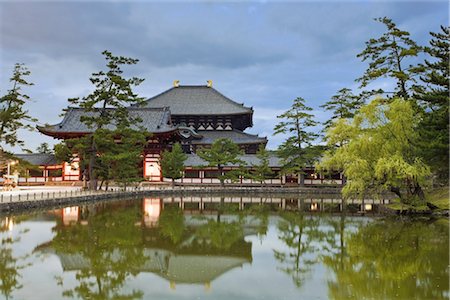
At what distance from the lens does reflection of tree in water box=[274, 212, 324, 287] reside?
1285cm

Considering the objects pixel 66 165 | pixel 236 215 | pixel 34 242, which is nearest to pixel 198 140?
pixel 66 165

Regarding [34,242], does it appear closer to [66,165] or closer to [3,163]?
[3,163]

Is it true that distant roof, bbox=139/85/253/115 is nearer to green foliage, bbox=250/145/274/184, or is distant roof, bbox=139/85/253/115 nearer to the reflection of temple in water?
green foliage, bbox=250/145/274/184

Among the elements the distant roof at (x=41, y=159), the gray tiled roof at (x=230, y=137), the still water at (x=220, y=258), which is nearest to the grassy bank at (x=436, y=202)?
the still water at (x=220, y=258)

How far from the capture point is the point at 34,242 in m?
16.2

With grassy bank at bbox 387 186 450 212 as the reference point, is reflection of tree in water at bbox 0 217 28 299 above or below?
below

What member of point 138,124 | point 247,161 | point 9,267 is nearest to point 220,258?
point 9,267

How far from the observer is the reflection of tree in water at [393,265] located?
10445 mm

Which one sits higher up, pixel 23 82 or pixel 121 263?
pixel 23 82

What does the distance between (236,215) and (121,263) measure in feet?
44.3

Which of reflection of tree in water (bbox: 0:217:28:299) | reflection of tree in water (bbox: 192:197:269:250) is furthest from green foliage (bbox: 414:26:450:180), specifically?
reflection of tree in water (bbox: 0:217:28:299)

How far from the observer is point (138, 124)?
52.4 metres

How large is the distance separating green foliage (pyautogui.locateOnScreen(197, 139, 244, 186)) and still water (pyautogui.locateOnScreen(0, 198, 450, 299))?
23720 millimetres

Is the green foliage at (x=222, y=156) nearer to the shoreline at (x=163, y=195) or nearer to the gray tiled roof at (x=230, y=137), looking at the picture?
the shoreline at (x=163, y=195)
